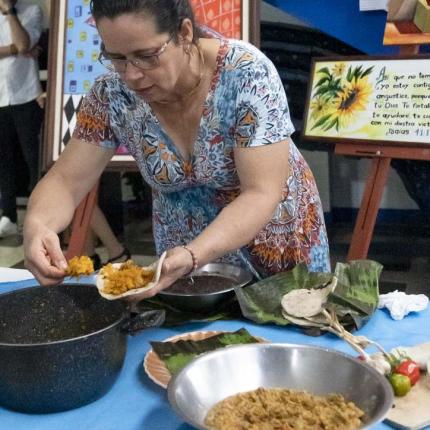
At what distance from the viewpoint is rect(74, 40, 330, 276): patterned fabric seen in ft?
4.46

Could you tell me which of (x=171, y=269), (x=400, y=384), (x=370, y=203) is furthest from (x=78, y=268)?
(x=370, y=203)

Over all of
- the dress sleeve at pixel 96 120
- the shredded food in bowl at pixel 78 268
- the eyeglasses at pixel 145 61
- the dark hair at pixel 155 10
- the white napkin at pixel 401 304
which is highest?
the dark hair at pixel 155 10

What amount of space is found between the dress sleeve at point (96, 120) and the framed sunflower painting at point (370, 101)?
1342 millimetres

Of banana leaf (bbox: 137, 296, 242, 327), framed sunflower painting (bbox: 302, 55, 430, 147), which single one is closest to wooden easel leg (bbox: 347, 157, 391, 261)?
framed sunflower painting (bbox: 302, 55, 430, 147)

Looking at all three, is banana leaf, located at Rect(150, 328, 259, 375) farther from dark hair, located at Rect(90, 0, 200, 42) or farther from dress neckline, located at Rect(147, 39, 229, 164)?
dark hair, located at Rect(90, 0, 200, 42)

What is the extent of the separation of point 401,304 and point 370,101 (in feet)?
4.70

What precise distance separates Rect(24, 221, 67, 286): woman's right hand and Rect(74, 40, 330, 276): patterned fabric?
31cm

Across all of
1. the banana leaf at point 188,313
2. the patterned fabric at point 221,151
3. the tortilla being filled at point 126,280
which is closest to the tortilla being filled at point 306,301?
the banana leaf at point 188,313

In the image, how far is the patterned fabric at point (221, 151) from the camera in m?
1.36

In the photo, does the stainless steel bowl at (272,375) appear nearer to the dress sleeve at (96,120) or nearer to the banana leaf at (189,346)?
the banana leaf at (189,346)

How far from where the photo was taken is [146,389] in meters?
1.05

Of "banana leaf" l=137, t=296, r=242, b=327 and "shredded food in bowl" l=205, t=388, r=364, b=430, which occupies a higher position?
"shredded food in bowl" l=205, t=388, r=364, b=430

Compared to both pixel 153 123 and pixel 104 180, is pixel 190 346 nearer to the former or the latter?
pixel 153 123

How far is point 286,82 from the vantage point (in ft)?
12.2
